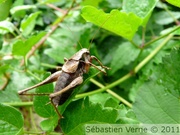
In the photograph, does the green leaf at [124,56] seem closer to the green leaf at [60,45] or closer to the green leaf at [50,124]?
the green leaf at [60,45]

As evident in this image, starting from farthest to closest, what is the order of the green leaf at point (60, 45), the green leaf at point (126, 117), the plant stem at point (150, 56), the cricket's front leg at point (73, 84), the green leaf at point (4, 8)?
the green leaf at point (60, 45) < the plant stem at point (150, 56) < the green leaf at point (4, 8) < the cricket's front leg at point (73, 84) < the green leaf at point (126, 117)

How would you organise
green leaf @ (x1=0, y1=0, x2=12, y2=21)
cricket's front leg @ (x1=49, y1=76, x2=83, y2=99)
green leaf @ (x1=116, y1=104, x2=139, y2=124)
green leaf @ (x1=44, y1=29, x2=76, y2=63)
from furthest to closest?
green leaf @ (x1=44, y1=29, x2=76, y2=63), green leaf @ (x1=0, y1=0, x2=12, y2=21), cricket's front leg @ (x1=49, y1=76, x2=83, y2=99), green leaf @ (x1=116, y1=104, x2=139, y2=124)

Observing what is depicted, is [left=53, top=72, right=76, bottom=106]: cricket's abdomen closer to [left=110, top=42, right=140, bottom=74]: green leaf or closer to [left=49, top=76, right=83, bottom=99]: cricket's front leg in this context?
[left=49, top=76, right=83, bottom=99]: cricket's front leg

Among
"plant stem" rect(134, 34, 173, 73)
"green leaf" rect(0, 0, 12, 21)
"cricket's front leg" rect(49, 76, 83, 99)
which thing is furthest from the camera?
"plant stem" rect(134, 34, 173, 73)

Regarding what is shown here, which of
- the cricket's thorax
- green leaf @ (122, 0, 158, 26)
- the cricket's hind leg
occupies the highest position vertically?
green leaf @ (122, 0, 158, 26)

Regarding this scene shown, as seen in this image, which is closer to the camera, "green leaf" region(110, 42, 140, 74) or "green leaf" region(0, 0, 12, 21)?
"green leaf" region(0, 0, 12, 21)

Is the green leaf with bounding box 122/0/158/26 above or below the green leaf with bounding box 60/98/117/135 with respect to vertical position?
above

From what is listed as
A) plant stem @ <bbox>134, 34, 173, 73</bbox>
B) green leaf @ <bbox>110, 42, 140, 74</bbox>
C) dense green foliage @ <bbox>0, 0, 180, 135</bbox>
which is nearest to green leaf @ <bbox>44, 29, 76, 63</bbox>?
dense green foliage @ <bbox>0, 0, 180, 135</bbox>

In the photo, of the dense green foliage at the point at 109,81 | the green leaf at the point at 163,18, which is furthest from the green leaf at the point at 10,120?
the green leaf at the point at 163,18
